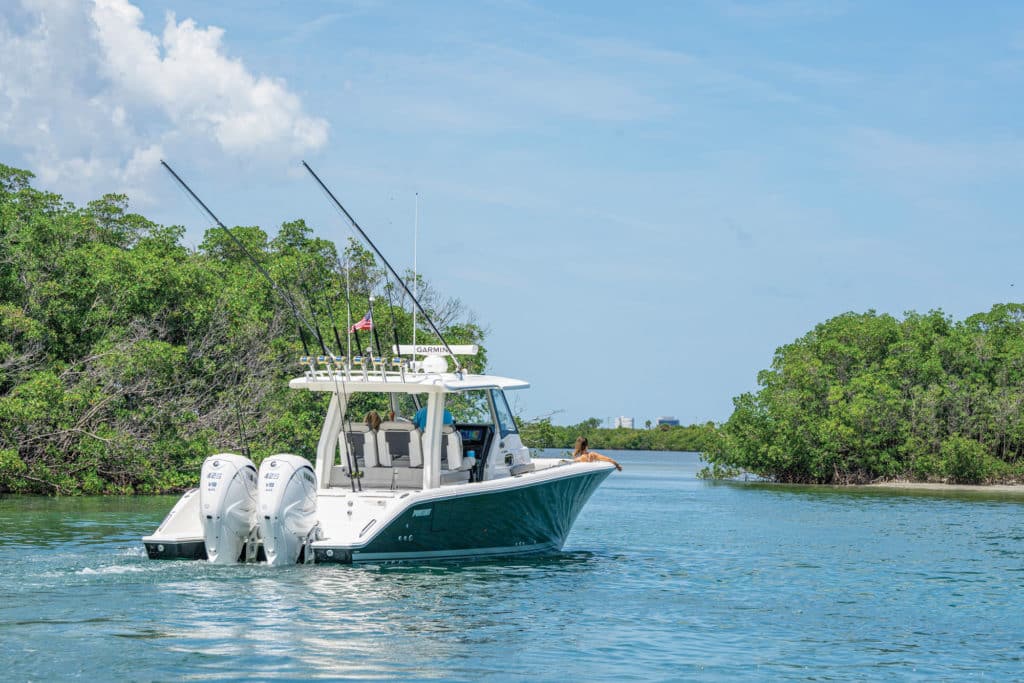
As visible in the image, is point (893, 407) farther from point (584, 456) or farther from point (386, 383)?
point (386, 383)

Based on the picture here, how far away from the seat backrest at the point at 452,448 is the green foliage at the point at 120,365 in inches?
557

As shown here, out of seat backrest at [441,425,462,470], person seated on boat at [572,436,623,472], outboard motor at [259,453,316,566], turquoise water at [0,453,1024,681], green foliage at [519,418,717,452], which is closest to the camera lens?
turquoise water at [0,453,1024,681]

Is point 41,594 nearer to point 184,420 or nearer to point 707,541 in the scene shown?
point 707,541

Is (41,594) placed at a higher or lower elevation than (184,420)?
lower

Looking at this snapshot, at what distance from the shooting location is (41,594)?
1340cm

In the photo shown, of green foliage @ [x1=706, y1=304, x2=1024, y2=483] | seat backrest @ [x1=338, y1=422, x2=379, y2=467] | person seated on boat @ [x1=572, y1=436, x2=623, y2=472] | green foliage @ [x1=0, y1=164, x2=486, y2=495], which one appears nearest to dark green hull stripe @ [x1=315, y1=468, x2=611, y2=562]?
person seated on boat @ [x1=572, y1=436, x2=623, y2=472]

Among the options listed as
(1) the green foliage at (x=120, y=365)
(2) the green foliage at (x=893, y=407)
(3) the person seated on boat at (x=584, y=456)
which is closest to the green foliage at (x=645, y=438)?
(2) the green foliage at (x=893, y=407)

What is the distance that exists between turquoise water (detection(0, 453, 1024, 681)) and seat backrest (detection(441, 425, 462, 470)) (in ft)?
4.89

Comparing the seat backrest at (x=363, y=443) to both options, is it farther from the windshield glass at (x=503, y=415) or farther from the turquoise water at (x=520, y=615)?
the windshield glass at (x=503, y=415)

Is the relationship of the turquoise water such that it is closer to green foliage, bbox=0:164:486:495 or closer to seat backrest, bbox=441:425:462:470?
seat backrest, bbox=441:425:462:470

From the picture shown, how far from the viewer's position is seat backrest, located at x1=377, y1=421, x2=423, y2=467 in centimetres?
1775

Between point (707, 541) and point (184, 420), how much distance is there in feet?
56.5

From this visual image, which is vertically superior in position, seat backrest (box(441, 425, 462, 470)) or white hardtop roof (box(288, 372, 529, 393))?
white hardtop roof (box(288, 372, 529, 393))

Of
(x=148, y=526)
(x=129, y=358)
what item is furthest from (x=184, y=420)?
(x=148, y=526)
